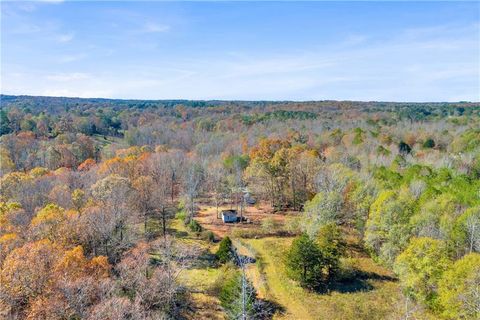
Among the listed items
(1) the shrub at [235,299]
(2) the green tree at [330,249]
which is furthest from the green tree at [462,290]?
(1) the shrub at [235,299]

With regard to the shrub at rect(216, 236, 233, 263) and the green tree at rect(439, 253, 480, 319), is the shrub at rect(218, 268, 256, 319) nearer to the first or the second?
the shrub at rect(216, 236, 233, 263)

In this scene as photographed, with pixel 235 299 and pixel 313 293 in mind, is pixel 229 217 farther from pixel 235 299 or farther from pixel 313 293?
pixel 235 299

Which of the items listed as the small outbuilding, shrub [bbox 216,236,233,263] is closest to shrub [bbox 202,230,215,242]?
the small outbuilding

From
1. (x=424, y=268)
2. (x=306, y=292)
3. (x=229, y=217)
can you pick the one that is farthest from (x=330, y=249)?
(x=229, y=217)

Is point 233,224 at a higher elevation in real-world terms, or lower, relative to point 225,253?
lower

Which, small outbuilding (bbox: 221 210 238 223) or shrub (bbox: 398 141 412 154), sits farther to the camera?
shrub (bbox: 398 141 412 154)

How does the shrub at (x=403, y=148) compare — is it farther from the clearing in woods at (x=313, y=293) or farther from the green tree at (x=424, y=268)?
the green tree at (x=424, y=268)
